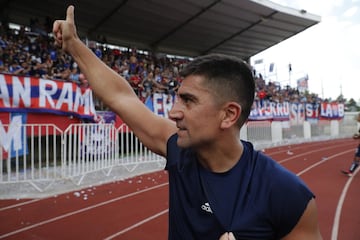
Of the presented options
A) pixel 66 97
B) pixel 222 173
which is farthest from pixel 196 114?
pixel 66 97

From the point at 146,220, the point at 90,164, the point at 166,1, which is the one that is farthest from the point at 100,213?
the point at 166,1

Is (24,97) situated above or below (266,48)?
below

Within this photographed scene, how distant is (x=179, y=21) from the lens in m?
15.9

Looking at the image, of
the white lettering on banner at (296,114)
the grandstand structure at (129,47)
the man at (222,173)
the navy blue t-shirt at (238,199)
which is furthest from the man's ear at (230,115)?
the white lettering on banner at (296,114)

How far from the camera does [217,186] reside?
48.3 inches

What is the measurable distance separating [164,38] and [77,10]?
19.2 ft

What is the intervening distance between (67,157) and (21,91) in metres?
2.62

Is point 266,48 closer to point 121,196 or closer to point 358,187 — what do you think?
point 358,187

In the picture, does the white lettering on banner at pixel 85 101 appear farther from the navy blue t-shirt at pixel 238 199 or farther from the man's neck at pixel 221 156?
the man's neck at pixel 221 156

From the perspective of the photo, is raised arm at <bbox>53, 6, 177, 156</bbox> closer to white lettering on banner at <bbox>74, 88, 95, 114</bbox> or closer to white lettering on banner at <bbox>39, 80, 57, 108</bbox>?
white lettering on banner at <bbox>39, 80, 57, 108</bbox>

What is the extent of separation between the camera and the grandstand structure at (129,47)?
6672 mm

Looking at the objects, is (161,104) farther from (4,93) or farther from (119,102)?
(119,102)

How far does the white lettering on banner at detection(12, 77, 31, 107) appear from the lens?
6949 millimetres

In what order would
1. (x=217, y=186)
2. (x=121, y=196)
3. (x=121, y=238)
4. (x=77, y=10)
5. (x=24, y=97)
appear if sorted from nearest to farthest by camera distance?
(x=217, y=186)
(x=121, y=238)
(x=121, y=196)
(x=24, y=97)
(x=77, y=10)
